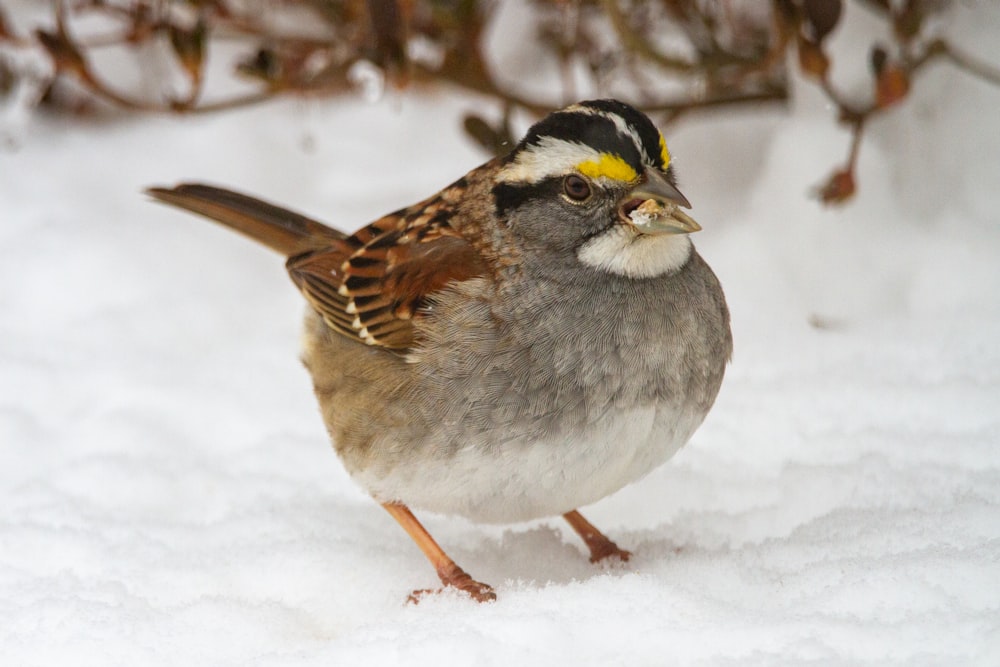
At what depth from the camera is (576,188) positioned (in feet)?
8.87

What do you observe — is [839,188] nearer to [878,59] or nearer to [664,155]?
[878,59]

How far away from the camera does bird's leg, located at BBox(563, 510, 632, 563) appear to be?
308 cm

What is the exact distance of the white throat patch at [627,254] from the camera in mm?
2727

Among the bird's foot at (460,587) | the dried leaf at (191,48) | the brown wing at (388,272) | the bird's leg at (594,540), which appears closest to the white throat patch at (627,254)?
the brown wing at (388,272)

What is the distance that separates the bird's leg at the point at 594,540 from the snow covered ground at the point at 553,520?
2.5 inches

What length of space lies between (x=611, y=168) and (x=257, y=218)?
5.12ft

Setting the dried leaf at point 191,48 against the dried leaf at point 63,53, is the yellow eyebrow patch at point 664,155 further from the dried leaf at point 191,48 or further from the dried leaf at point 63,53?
the dried leaf at point 63,53

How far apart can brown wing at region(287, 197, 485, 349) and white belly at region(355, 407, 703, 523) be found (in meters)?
0.35

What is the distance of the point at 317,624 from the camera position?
2822 mm

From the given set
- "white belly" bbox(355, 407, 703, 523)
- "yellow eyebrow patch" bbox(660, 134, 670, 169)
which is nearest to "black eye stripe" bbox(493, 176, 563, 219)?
"yellow eyebrow patch" bbox(660, 134, 670, 169)

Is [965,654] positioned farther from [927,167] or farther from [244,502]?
[927,167]

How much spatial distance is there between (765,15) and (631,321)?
290cm

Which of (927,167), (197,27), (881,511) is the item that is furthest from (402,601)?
(927,167)

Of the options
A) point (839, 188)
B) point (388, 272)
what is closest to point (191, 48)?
point (388, 272)
